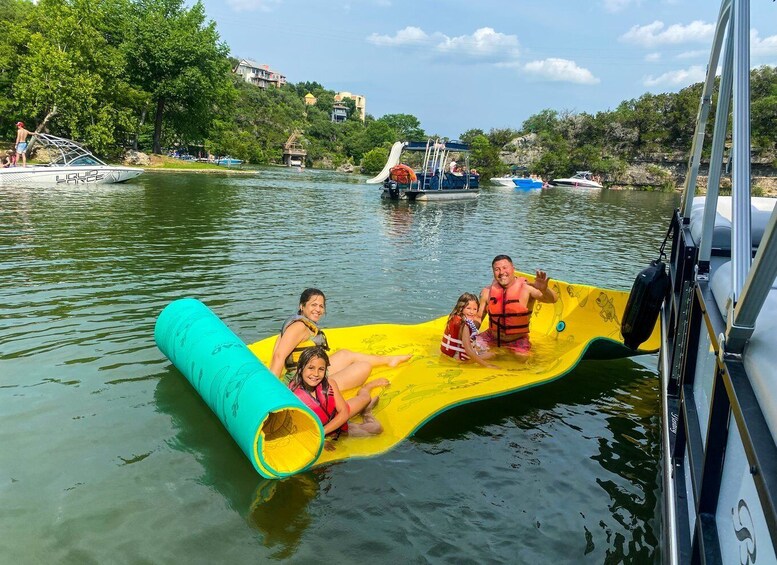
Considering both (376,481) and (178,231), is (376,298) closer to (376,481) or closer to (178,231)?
(376,481)

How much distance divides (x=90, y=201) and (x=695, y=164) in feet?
66.7

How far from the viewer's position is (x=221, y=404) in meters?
4.68

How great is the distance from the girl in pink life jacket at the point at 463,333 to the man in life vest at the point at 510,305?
1.25ft

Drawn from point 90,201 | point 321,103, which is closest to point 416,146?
point 90,201

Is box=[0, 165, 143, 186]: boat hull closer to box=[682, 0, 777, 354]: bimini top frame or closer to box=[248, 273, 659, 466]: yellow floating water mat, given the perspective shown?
box=[248, 273, 659, 466]: yellow floating water mat

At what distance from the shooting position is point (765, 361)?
1844mm

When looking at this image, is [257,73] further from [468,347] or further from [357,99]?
[468,347]

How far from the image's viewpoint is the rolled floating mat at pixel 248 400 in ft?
14.0

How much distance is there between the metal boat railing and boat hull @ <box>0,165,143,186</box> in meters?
28.7

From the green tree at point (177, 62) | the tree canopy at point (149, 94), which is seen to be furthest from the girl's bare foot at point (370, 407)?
the green tree at point (177, 62)

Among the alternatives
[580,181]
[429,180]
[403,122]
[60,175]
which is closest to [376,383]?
[60,175]

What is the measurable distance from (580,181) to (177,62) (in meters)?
40.7

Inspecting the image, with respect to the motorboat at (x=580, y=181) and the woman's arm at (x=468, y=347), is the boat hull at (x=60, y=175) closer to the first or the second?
the woman's arm at (x=468, y=347)

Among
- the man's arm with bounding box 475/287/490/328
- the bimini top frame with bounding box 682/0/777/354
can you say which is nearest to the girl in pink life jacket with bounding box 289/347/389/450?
the man's arm with bounding box 475/287/490/328
